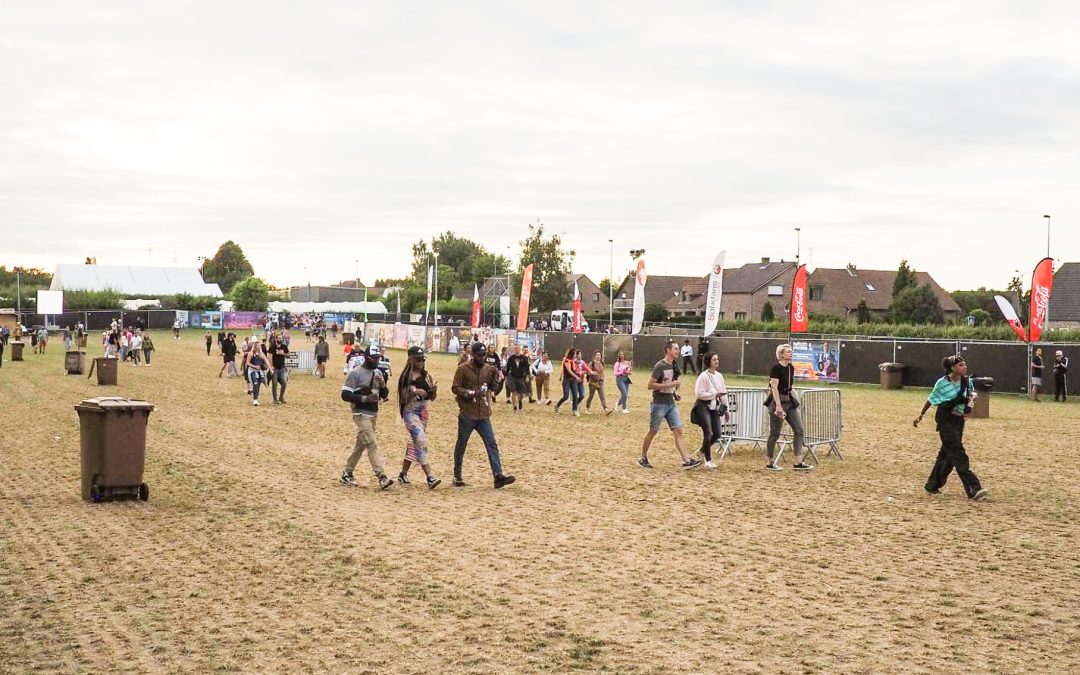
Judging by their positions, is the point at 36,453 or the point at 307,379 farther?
the point at 307,379

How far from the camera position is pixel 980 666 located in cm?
673

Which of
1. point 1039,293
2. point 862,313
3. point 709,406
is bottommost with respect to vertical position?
point 709,406

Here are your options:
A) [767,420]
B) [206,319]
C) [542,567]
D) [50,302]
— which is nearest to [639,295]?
[767,420]

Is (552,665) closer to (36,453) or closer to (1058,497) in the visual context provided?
(1058,497)

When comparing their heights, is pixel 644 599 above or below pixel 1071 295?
below

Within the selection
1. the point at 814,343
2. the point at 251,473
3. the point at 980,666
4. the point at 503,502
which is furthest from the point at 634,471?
the point at 814,343

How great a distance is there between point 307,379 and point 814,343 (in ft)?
61.3

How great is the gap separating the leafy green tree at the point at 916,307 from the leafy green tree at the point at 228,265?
129983 mm

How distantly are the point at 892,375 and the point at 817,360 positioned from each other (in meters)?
3.84

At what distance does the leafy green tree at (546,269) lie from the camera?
93.6 m

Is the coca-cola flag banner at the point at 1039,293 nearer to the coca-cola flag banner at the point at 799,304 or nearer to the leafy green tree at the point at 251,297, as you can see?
the coca-cola flag banner at the point at 799,304

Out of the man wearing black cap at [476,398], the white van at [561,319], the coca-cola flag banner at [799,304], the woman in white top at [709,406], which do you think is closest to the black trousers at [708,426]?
the woman in white top at [709,406]

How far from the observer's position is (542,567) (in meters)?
9.30

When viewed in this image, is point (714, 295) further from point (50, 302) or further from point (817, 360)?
point (50, 302)
